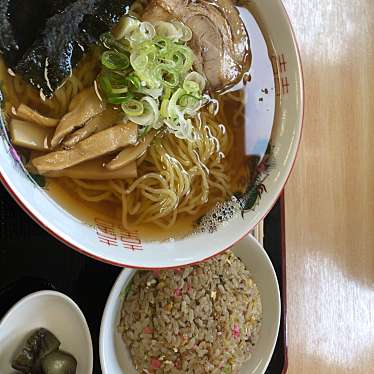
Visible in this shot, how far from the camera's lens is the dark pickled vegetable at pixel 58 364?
1649mm

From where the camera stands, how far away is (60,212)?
1.52 m

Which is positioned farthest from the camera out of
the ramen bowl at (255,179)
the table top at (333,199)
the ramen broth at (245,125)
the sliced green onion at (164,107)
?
the table top at (333,199)

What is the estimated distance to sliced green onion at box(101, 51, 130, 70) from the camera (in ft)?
5.02

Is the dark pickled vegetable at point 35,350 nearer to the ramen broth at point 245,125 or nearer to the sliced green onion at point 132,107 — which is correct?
the ramen broth at point 245,125

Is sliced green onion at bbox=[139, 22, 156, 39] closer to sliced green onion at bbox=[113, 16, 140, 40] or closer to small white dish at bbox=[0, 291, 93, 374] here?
sliced green onion at bbox=[113, 16, 140, 40]

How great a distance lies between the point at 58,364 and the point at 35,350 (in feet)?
0.26

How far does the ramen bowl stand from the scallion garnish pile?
0.23 metres

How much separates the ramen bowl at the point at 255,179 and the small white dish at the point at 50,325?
267 mm

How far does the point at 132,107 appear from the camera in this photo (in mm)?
1548

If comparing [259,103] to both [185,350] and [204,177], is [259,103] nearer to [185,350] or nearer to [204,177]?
[204,177]

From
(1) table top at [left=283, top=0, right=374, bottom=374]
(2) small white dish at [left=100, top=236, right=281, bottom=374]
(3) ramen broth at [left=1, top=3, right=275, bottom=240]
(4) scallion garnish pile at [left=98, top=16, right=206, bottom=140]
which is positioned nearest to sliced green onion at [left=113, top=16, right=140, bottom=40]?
(4) scallion garnish pile at [left=98, top=16, right=206, bottom=140]

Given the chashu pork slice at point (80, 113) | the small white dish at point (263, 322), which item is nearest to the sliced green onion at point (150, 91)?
the chashu pork slice at point (80, 113)

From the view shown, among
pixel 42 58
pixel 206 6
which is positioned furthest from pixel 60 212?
pixel 206 6

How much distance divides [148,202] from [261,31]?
56cm
